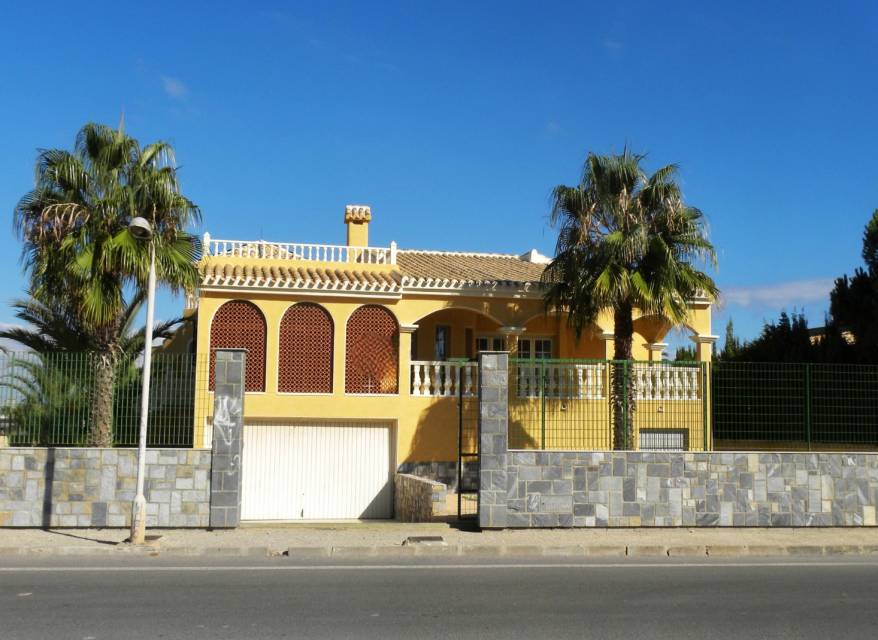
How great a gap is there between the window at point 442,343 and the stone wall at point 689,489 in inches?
401

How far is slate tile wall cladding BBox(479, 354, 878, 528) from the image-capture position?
13.6 m

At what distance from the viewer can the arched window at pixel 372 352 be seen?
2073cm

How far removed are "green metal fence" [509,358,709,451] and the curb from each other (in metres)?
2.55

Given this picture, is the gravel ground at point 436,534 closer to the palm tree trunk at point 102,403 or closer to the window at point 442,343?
the palm tree trunk at point 102,403

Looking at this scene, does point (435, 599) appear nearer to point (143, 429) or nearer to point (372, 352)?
point (143, 429)

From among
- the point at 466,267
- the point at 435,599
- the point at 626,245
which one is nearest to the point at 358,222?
the point at 466,267

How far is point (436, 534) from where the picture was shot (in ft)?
43.1

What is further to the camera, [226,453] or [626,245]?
[626,245]

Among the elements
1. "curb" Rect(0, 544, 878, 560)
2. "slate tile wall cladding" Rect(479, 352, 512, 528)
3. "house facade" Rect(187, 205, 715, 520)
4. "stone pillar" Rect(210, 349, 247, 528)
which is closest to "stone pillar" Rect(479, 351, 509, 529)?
"slate tile wall cladding" Rect(479, 352, 512, 528)

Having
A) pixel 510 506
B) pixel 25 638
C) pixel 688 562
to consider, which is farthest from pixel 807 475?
pixel 25 638

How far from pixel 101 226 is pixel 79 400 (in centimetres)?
337

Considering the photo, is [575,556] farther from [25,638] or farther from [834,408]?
[25,638]

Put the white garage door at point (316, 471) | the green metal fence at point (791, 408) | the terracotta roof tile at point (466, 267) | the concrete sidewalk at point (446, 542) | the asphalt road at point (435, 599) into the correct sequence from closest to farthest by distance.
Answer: the asphalt road at point (435, 599)
the concrete sidewalk at point (446, 542)
the green metal fence at point (791, 408)
the white garage door at point (316, 471)
the terracotta roof tile at point (466, 267)

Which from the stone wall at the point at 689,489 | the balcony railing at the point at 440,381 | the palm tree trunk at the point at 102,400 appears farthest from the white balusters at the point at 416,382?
the palm tree trunk at the point at 102,400
